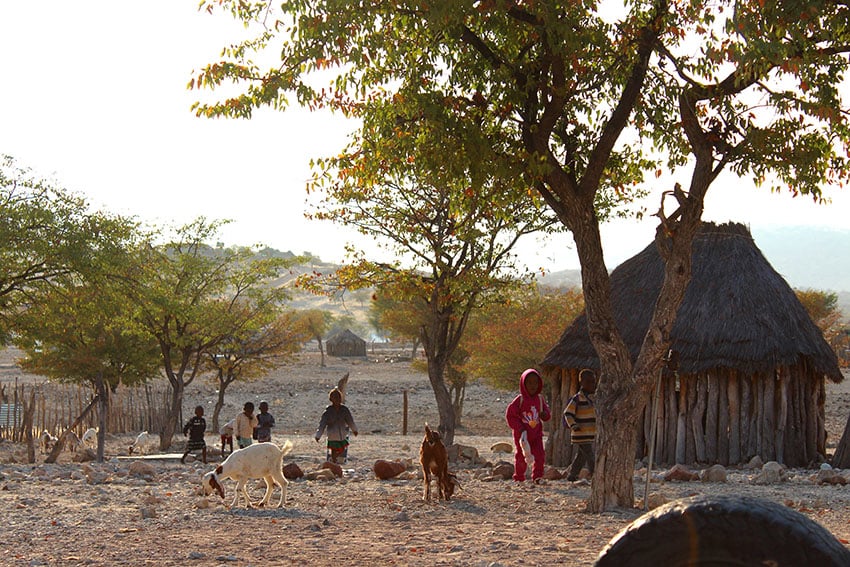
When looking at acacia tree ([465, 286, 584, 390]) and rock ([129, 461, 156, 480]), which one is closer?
rock ([129, 461, 156, 480])

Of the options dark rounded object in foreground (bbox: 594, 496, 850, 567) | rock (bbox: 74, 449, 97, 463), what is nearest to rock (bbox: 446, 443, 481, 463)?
rock (bbox: 74, 449, 97, 463)

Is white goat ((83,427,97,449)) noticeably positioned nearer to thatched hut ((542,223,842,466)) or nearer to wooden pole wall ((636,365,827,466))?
thatched hut ((542,223,842,466))

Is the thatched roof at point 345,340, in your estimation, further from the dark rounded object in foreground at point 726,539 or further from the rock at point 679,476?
the dark rounded object in foreground at point 726,539

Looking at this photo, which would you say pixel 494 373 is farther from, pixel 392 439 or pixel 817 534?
pixel 817 534

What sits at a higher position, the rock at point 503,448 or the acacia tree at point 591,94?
the acacia tree at point 591,94

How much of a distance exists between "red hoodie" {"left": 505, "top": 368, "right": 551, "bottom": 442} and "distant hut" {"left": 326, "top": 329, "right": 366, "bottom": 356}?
6400 centimetres

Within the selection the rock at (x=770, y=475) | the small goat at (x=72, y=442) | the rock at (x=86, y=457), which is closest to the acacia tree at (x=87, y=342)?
the rock at (x=86, y=457)

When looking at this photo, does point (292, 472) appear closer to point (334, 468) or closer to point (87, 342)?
point (334, 468)

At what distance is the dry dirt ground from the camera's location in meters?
8.05

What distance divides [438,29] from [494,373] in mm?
26716

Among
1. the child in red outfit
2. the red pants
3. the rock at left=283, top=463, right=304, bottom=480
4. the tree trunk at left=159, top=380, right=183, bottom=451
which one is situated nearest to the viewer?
the child in red outfit

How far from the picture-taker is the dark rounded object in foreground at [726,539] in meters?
3.95

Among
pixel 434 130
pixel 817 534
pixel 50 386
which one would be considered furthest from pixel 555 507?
pixel 50 386

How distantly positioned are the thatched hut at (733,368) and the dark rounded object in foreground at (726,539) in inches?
553
